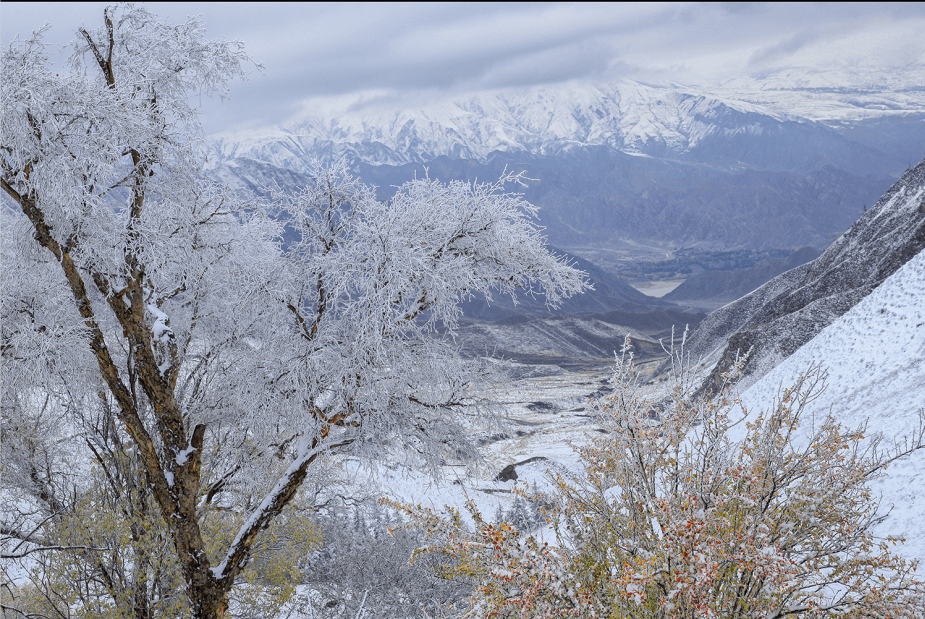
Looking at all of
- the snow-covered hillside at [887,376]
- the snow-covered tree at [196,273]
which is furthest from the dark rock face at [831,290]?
the snow-covered tree at [196,273]

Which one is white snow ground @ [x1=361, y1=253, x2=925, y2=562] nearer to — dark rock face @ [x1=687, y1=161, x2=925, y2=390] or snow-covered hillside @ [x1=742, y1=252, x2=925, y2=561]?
snow-covered hillside @ [x1=742, y1=252, x2=925, y2=561]

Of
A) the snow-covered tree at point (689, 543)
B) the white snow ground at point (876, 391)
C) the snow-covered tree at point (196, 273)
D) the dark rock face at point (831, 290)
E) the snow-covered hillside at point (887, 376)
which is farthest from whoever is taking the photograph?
the dark rock face at point (831, 290)

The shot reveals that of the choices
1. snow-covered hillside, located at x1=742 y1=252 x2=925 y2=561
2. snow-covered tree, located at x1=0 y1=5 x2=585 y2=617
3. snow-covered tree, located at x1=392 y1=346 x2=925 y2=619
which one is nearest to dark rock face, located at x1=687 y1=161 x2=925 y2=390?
snow-covered hillside, located at x1=742 y1=252 x2=925 y2=561

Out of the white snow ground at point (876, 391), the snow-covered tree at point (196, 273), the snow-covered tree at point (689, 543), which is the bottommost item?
the white snow ground at point (876, 391)

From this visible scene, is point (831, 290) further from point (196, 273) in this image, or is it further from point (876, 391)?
point (196, 273)

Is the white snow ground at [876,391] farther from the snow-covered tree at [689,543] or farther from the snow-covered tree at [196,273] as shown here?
the snow-covered tree at [689,543]

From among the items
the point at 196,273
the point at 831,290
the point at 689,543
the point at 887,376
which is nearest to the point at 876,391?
the point at 887,376
